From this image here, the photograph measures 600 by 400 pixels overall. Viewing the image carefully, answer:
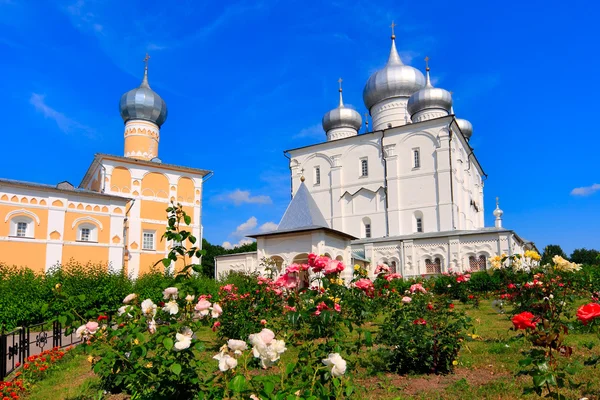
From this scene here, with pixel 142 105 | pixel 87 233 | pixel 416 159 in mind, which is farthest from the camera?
pixel 416 159

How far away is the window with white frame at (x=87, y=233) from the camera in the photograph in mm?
19453

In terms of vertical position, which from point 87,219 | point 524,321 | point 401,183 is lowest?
point 524,321

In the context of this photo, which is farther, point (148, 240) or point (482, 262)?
point (148, 240)

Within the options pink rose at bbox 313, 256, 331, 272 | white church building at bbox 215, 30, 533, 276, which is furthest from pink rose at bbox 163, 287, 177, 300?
white church building at bbox 215, 30, 533, 276

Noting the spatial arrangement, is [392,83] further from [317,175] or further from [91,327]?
[91,327]

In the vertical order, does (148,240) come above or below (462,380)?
above

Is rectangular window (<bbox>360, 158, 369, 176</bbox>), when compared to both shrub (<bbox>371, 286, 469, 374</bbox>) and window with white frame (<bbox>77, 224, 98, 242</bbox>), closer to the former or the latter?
window with white frame (<bbox>77, 224, 98, 242</bbox>)

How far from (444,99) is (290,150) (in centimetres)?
1038

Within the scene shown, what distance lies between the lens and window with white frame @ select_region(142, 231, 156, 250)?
23.1m

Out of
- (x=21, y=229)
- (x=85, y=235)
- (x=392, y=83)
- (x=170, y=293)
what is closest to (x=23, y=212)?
(x=21, y=229)

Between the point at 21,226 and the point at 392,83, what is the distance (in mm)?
22915

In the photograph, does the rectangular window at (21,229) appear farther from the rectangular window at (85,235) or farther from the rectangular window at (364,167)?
the rectangular window at (364,167)

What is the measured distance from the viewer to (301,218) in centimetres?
1434

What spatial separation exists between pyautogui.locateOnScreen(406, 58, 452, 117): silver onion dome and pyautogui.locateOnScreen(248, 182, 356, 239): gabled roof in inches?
629
